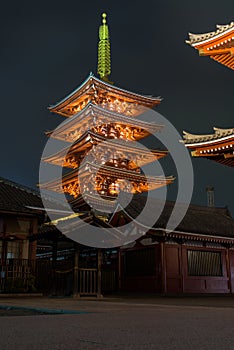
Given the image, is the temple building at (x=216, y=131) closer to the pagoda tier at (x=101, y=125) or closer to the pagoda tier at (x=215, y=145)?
the pagoda tier at (x=215, y=145)

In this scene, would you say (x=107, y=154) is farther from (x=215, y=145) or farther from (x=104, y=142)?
(x=215, y=145)

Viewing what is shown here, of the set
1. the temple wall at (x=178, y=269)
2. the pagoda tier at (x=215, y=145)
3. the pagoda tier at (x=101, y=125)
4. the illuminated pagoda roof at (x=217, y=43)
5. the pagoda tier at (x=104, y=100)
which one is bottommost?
the temple wall at (x=178, y=269)

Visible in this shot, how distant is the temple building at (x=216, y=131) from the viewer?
1249 centimetres

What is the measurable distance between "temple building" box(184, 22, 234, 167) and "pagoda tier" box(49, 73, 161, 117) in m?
18.1

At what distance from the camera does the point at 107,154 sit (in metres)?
32.4

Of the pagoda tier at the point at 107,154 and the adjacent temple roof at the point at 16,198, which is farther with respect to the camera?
the pagoda tier at the point at 107,154

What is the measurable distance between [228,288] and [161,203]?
6258 millimetres

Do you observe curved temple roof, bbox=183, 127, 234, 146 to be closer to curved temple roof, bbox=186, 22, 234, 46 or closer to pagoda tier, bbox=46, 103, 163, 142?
curved temple roof, bbox=186, 22, 234, 46

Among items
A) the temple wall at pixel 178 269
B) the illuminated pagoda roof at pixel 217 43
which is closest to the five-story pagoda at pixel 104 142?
the temple wall at pixel 178 269

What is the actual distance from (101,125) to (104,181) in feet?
15.8

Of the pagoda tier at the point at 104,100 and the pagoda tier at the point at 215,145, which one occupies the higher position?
the pagoda tier at the point at 104,100

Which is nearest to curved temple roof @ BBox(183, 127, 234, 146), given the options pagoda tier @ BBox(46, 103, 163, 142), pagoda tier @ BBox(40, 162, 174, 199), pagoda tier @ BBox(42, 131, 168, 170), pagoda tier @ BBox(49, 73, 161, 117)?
pagoda tier @ BBox(40, 162, 174, 199)

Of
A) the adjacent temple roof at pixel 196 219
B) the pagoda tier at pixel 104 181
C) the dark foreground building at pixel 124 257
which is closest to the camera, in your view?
the dark foreground building at pixel 124 257

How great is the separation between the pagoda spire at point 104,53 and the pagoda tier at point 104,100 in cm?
382
